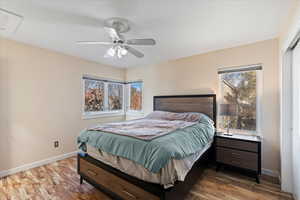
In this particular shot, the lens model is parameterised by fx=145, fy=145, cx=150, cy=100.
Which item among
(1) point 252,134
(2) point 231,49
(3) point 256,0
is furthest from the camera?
(2) point 231,49

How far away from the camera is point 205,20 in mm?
1994

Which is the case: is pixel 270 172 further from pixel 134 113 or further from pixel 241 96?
pixel 134 113

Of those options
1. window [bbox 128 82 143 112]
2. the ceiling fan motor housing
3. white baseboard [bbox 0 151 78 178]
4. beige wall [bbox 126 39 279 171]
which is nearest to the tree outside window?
beige wall [bbox 126 39 279 171]

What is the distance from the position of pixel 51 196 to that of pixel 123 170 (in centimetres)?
119

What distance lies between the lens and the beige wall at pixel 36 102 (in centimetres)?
255

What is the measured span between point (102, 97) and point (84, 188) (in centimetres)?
255

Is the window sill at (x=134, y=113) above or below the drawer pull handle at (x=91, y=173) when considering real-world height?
above

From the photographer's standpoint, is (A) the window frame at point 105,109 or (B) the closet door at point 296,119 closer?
(B) the closet door at point 296,119

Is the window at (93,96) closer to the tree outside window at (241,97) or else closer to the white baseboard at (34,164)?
the white baseboard at (34,164)

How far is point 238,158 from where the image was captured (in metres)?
2.43

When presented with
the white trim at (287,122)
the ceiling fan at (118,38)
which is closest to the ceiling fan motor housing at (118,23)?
the ceiling fan at (118,38)

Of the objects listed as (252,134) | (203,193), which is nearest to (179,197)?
(203,193)

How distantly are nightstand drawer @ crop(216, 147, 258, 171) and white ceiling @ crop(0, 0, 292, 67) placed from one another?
1.96 metres

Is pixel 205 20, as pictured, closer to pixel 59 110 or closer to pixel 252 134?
pixel 252 134
